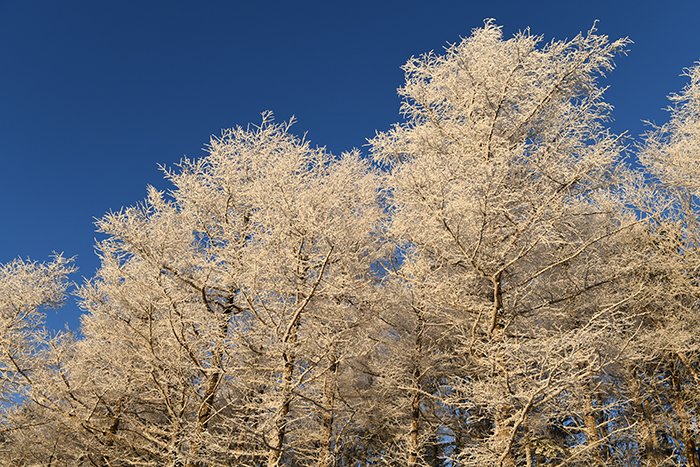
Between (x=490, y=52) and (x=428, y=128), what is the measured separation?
4.54ft

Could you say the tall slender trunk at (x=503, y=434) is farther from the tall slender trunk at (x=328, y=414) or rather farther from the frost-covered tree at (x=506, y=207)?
the tall slender trunk at (x=328, y=414)

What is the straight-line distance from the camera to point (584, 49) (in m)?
6.52

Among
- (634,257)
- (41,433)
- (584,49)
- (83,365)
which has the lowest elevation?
(41,433)

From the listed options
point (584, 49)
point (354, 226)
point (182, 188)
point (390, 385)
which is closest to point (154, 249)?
point (182, 188)

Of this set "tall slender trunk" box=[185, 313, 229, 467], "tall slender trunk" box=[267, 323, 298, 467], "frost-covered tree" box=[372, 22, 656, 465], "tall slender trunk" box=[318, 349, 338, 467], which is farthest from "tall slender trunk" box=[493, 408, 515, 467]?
"tall slender trunk" box=[185, 313, 229, 467]

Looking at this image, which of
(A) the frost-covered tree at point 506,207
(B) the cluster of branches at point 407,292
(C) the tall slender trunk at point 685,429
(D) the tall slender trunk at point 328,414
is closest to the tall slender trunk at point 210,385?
(B) the cluster of branches at point 407,292

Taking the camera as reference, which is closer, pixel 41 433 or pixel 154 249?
pixel 154 249

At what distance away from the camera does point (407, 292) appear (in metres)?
9.12

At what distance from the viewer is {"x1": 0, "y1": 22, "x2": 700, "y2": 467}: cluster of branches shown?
5.85m

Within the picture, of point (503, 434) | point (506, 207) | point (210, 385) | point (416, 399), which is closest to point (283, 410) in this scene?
point (210, 385)

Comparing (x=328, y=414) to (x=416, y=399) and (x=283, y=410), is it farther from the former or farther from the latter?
(x=283, y=410)

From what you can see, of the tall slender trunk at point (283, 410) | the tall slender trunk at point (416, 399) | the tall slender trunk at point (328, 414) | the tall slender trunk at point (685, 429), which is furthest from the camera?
the tall slender trunk at point (685, 429)

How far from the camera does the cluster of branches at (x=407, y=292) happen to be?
5.85 metres

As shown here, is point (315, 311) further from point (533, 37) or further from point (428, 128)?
point (533, 37)
